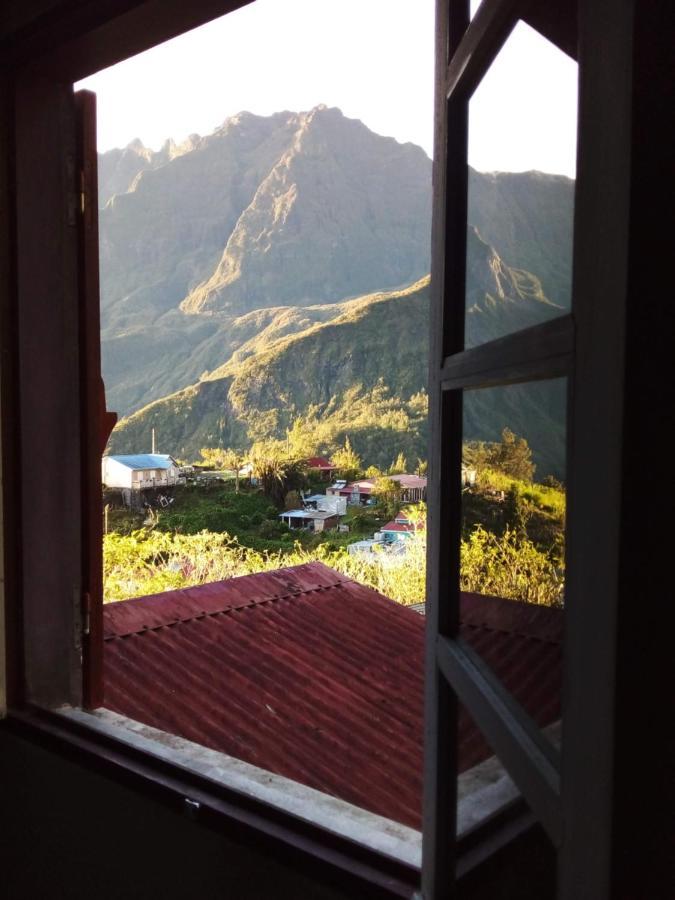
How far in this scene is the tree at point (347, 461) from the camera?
58.4 feet

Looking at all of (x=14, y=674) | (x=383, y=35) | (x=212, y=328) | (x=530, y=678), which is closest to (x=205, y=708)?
(x=14, y=674)

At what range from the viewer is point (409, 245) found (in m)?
32.1

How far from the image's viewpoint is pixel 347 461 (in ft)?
59.8

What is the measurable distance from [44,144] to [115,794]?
1.03 metres

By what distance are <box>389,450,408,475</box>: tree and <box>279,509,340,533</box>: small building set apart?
240cm

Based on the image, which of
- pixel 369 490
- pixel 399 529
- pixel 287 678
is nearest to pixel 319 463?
pixel 369 490

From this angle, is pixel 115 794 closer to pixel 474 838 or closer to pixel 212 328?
pixel 474 838

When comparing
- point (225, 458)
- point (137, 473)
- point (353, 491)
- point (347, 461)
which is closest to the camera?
point (137, 473)

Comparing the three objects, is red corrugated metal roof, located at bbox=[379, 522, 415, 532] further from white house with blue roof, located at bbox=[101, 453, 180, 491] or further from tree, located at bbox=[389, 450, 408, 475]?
white house with blue roof, located at bbox=[101, 453, 180, 491]

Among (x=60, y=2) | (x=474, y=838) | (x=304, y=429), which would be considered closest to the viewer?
(x=474, y=838)

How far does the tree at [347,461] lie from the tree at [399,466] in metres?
0.91

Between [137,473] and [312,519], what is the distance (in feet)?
14.2

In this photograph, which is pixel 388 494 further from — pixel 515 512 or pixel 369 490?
pixel 515 512

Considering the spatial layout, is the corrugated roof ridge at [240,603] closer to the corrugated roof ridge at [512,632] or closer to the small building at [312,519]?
the corrugated roof ridge at [512,632]
